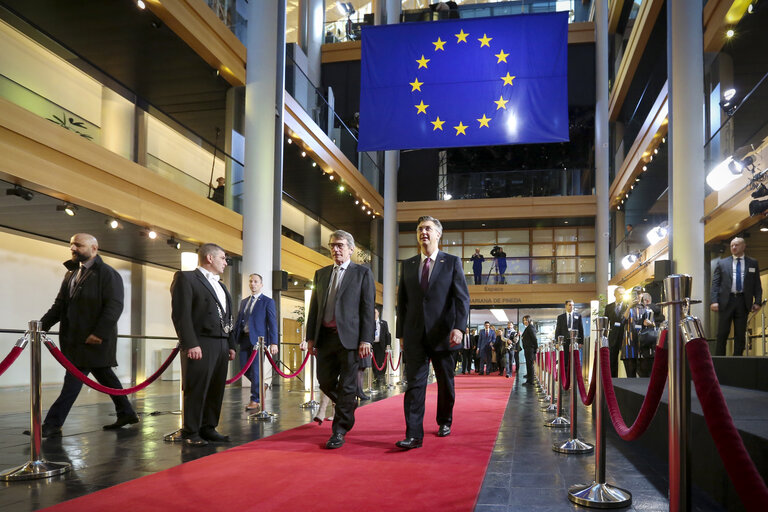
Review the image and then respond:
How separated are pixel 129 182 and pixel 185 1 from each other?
3075mm

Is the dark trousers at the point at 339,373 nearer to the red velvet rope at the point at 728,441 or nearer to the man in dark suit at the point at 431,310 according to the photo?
the man in dark suit at the point at 431,310

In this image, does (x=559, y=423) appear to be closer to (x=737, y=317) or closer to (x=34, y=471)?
(x=737, y=317)

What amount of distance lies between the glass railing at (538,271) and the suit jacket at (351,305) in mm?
20000

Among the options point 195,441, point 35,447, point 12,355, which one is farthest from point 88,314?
point 35,447

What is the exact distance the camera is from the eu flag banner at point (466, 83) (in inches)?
381

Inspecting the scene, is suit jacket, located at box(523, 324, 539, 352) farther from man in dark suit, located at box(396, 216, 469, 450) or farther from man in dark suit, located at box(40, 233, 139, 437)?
man in dark suit, located at box(40, 233, 139, 437)

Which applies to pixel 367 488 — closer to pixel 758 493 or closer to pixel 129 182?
pixel 758 493

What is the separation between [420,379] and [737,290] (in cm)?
445

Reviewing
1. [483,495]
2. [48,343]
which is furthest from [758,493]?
[48,343]

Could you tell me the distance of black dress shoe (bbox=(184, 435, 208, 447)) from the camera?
4832mm

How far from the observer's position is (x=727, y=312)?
7324mm

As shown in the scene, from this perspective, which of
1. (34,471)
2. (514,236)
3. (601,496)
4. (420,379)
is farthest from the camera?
(514,236)

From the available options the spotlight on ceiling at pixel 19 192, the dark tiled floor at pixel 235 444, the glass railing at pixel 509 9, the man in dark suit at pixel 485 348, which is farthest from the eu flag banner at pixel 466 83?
the glass railing at pixel 509 9

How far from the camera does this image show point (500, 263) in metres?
25.0
